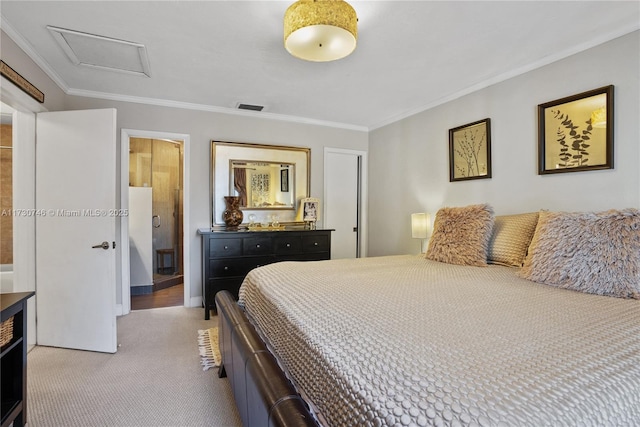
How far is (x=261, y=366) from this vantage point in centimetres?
119

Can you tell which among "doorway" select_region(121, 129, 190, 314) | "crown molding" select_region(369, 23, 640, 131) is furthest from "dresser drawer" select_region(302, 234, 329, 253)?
"crown molding" select_region(369, 23, 640, 131)

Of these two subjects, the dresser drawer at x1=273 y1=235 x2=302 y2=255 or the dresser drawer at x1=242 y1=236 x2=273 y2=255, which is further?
the dresser drawer at x1=273 y1=235 x2=302 y2=255

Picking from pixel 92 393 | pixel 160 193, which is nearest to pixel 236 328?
pixel 92 393

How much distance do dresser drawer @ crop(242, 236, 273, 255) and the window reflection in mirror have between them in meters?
0.64

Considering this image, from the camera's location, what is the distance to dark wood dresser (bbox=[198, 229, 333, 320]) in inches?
128

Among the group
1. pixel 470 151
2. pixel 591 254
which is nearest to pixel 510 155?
pixel 470 151

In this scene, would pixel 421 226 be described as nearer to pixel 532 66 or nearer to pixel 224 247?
pixel 532 66

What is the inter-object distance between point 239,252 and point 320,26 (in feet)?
7.80

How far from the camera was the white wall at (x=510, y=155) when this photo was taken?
6.81ft

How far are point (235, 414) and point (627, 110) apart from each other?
307 centimetres

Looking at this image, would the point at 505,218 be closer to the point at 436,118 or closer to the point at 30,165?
the point at 436,118

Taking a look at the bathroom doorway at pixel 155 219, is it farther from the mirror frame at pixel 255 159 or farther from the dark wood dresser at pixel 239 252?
the mirror frame at pixel 255 159

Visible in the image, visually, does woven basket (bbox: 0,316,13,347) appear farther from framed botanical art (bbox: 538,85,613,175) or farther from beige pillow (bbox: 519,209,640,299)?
framed botanical art (bbox: 538,85,613,175)

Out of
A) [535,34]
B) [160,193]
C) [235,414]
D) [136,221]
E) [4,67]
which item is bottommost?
[235,414]
